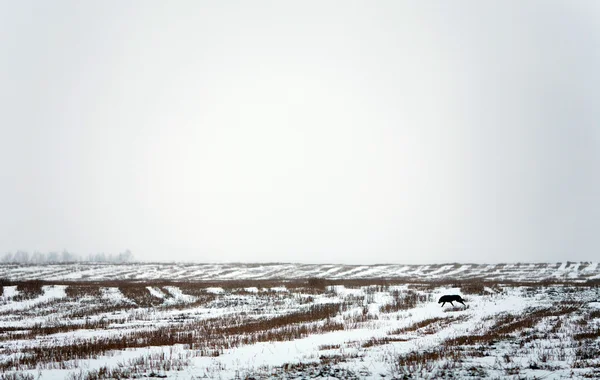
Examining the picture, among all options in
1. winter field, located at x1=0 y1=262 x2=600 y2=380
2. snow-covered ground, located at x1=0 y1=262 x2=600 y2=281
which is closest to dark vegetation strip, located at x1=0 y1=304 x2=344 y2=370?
winter field, located at x1=0 y1=262 x2=600 y2=380

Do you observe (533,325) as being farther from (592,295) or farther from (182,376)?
(592,295)

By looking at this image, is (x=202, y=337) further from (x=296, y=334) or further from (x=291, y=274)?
(x=291, y=274)

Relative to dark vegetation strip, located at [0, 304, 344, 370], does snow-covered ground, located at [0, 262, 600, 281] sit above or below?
below

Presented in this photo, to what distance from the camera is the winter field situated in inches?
572

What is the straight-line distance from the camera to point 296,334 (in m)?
22.2

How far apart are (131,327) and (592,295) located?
33513 mm

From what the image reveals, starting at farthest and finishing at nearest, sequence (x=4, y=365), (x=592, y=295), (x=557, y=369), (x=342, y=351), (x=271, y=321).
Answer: (x=592, y=295) → (x=271, y=321) → (x=342, y=351) → (x=4, y=365) → (x=557, y=369)

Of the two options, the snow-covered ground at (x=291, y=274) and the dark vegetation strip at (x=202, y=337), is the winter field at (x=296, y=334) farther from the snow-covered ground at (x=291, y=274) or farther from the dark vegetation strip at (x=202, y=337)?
the snow-covered ground at (x=291, y=274)

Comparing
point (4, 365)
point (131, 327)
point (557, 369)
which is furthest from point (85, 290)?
point (557, 369)

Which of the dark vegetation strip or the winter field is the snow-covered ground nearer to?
the winter field

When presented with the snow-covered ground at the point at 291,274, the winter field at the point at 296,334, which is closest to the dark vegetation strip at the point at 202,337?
the winter field at the point at 296,334

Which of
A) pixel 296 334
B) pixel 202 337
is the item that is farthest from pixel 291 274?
pixel 202 337

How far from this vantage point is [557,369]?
44.8 ft

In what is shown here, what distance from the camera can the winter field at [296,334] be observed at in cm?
1452
